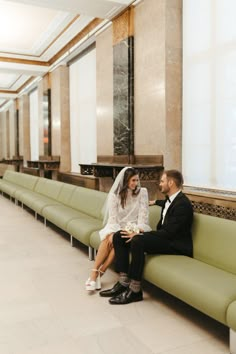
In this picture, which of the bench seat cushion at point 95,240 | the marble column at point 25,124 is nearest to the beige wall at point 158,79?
the bench seat cushion at point 95,240

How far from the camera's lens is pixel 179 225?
367 cm

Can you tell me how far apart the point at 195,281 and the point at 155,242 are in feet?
2.42

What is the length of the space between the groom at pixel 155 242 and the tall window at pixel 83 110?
19.1 feet

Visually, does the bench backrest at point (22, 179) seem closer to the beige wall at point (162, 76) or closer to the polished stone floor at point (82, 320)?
the beige wall at point (162, 76)

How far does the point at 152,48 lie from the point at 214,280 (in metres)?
4.36

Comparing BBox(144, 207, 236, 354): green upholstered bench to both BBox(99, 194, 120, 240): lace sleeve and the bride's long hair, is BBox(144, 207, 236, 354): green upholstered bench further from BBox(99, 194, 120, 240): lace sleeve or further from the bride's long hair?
the bride's long hair

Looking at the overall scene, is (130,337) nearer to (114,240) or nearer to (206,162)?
(114,240)

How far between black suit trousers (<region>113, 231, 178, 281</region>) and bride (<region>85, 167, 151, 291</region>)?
22 centimetres

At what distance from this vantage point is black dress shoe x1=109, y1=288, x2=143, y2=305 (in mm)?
3646

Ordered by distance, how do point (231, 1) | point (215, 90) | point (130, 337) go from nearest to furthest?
point (130, 337), point (231, 1), point (215, 90)

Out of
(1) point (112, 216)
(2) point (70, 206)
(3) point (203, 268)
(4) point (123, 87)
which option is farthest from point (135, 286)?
(4) point (123, 87)

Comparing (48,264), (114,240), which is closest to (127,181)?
(114,240)

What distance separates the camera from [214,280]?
3029 mm

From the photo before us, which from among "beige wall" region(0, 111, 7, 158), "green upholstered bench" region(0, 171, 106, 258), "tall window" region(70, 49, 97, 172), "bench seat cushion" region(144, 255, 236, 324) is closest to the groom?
"bench seat cushion" region(144, 255, 236, 324)
